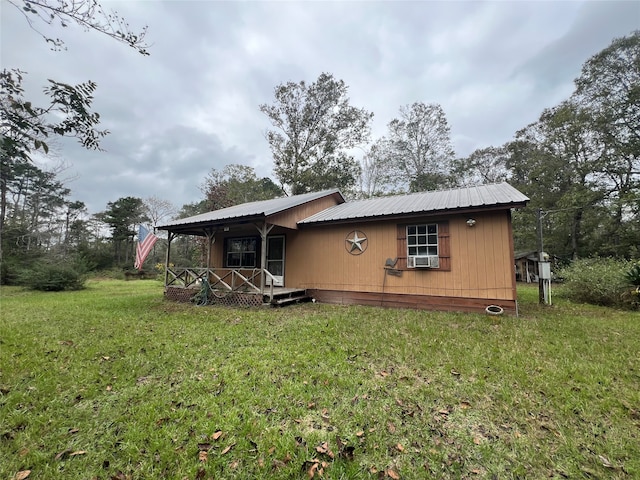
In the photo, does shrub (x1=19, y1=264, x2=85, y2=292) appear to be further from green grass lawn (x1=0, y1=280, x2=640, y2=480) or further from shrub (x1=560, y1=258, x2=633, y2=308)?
shrub (x1=560, y1=258, x2=633, y2=308)

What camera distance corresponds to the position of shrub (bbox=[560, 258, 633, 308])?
7.55 m

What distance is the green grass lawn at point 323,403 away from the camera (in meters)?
2.01

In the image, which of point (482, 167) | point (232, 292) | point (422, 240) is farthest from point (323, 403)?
point (482, 167)

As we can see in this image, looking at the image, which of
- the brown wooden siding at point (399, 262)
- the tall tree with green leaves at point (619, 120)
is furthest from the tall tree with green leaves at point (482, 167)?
the brown wooden siding at point (399, 262)

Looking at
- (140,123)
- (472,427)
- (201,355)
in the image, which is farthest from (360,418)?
(140,123)

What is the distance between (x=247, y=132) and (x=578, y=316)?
20723 millimetres

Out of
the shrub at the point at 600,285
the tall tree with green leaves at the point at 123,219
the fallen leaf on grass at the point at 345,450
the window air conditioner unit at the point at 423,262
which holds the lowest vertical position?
the fallen leaf on grass at the point at 345,450

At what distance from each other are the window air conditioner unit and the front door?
4519 mm

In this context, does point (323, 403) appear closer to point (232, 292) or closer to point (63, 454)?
point (63, 454)

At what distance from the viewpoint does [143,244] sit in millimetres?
9352

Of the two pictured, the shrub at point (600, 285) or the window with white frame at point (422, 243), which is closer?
the window with white frame at point (422, 243)

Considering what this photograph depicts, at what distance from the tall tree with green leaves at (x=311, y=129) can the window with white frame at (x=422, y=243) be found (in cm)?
1415

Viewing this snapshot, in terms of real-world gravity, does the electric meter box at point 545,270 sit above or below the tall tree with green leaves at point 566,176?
below

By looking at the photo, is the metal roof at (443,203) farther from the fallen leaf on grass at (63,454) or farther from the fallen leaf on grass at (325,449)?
the fallen leaf on grass at (63,454)
